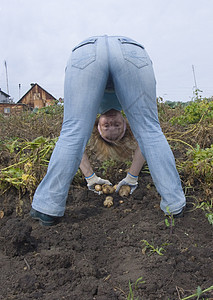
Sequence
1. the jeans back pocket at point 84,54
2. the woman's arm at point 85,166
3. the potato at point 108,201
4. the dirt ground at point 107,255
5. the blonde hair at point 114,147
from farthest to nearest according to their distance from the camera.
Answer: the blonde hair at point 114,147 < the woman's arm at point 85,166 < the potato at point 108,201 < the jeans back pocket at point 84,54 < the dirt ground at point 107,255

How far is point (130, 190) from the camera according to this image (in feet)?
8.75

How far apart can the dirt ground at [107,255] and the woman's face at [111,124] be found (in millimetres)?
661

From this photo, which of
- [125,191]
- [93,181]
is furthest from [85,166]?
[125,191]

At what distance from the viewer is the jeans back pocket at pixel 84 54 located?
1901 millimetres

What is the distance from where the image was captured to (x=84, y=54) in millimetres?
1929

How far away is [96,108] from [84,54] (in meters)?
0.34

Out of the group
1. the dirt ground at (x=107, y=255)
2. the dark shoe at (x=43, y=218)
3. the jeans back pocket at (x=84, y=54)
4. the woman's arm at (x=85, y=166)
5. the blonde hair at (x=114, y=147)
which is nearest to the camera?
the dirt ground at (x=107, y=255)

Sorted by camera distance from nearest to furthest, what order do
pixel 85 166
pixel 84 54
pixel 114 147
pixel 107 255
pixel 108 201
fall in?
1. pixel 107 255
2. pixel 84 54
3. pixel 108 201
4. pixel 85 166
5. pixel 114 147

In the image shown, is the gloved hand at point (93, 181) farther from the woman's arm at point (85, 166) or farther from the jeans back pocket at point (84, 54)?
the jeans back pocket at point (84, 54)

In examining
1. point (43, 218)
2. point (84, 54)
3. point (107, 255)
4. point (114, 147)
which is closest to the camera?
point (107, 255)

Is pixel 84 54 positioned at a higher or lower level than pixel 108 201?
higher

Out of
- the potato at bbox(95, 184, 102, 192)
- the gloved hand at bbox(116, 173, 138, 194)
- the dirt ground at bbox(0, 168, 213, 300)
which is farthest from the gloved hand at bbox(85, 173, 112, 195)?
the dirt ground at bbox(0, 168, 213, 300)

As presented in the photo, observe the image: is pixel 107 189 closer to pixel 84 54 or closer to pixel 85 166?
pixel 85 166

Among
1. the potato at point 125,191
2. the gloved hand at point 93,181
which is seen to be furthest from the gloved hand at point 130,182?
the gloved hand at point 93,181
